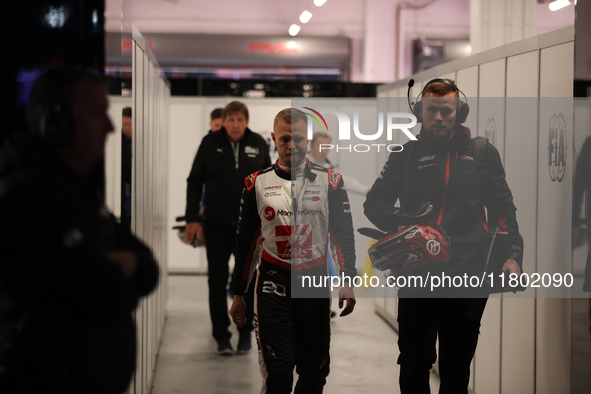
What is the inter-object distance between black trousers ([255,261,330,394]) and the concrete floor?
1183mm

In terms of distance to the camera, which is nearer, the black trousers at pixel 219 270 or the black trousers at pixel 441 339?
the black trousers at pixel 441 339

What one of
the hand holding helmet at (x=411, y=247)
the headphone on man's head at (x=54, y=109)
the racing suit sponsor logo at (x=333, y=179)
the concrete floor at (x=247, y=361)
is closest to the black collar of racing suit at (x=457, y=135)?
the hand holding helmet at (x=411, y=247)

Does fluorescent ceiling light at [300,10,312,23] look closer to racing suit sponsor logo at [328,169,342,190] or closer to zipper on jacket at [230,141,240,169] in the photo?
zipper on jacket at [230,141,240,169]

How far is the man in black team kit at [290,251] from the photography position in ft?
7.64

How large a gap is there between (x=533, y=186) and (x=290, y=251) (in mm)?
1330

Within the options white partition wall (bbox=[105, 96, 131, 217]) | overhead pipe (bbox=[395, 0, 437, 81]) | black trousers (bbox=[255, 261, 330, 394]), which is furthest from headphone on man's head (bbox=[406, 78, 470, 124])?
overhead pipe (bbox=[395, 0, 437, 81])

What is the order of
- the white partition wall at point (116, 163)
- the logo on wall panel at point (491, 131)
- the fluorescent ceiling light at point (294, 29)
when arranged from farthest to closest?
the fluorescent ceiling light at point (294, 29) → the logo on wall panel at point (491, 131) → the white partition wall at point (116, 163)

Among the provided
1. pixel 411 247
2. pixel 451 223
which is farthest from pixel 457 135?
pixel 411 247

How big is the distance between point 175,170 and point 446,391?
5.60 meters

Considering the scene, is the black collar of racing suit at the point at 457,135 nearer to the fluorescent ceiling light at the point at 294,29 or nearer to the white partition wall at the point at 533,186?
the white partition wall at the point at 533,186

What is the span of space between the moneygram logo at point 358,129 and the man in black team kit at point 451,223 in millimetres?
128

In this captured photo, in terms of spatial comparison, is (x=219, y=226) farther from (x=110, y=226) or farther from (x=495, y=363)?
(x=110, y=226)

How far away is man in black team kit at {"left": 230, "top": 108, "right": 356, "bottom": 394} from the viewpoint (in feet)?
7.64

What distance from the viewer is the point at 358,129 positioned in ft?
8.34
